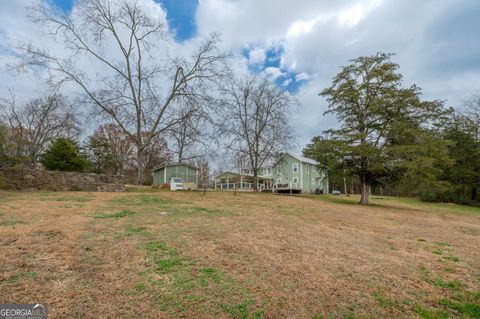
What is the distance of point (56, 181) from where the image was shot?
11266mm

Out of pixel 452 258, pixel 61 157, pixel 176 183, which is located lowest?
pixel 452 258

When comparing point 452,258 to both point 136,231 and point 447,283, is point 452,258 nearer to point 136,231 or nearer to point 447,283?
point 447,283

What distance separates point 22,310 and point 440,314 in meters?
3.94

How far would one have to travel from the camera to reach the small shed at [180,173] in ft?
84.8

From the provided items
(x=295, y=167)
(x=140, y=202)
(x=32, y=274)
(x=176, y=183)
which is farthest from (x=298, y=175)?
(x=32, y=274)

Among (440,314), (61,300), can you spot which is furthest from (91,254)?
(440,314)

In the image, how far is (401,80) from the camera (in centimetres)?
1530

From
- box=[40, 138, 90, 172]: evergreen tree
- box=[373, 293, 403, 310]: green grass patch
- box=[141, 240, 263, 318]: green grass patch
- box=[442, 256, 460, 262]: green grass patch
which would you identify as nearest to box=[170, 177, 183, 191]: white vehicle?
box=[40, 138, 90, 172]: evergreen tree

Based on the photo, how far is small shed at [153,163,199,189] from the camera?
25.9 metres

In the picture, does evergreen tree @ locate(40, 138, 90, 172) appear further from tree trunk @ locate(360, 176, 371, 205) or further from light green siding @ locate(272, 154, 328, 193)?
light green siding @ locate(272, 154, 328, 193)

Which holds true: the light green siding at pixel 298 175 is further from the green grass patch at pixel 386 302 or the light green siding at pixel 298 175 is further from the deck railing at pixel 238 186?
the green grass patch at pixel 386 302

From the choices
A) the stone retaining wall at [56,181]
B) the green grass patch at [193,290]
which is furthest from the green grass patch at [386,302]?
the stone retaining wall at [56,181]

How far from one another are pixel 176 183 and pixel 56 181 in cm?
1316

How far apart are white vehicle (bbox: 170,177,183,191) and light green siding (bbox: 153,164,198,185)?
0.94m
